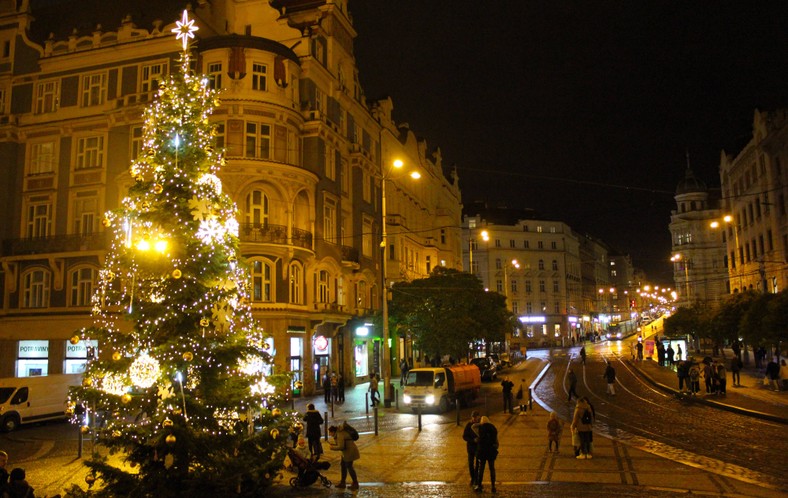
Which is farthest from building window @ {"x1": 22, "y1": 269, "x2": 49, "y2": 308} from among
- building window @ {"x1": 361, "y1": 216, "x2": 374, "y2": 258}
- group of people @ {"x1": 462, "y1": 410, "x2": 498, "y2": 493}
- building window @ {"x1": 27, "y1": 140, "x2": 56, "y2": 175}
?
group of people @ {"x1": 462, "y1": 410, "x2": 498, "y2": 493}

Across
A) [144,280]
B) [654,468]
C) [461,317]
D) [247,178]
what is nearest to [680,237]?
[461,317]

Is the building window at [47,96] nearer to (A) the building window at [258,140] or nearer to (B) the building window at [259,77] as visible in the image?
(B) the building window at [259,77]

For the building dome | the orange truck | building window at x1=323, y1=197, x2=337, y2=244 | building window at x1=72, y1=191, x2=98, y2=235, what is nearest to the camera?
the orange truck

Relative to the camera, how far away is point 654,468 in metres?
14.6

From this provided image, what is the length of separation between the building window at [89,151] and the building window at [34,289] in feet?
21.4

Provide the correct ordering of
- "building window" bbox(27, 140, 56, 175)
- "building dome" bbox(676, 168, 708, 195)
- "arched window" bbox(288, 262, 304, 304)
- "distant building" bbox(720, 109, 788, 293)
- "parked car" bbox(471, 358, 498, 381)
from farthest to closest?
"building dome" bbox(676, 168, 708, 195)
"distant building" bbox(720, 109, 788, 293)
"parked car" bbox(471, 358, 498, 381)
"building window" bbox(27, 140, 56, 175)
"arched window" bbox(288, 262, 304, 304)

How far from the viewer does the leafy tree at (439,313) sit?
41000 millimetres

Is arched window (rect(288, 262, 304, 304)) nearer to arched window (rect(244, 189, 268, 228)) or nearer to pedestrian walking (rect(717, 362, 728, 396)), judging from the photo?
arched window (rect(244, 189, 268, 228))

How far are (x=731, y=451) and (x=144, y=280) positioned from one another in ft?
48.3

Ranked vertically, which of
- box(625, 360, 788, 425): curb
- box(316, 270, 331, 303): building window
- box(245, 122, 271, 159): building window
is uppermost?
box(245, 122, 271, 159): building window

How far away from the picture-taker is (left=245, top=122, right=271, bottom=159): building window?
110 feet

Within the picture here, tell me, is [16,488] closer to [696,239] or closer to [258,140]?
[258,140]

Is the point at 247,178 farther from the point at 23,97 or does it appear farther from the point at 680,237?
the point at 680,237

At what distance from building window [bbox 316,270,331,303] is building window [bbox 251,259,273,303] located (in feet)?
14.2
